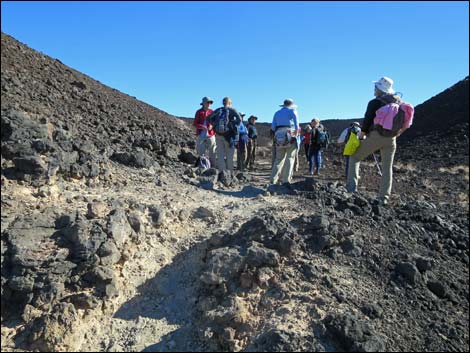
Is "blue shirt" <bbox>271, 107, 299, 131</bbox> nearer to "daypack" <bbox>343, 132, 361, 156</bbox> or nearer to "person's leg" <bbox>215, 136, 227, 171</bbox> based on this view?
"daypack" <bbox>343, 132, 361, 156</bbox>

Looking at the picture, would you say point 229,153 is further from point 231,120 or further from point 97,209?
point 97,209

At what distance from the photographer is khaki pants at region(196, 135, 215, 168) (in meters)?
9.39

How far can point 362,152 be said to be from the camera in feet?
22.3

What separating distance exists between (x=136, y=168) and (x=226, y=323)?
3.76m

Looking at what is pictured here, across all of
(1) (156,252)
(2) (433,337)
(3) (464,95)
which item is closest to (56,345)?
(1) (156,252)

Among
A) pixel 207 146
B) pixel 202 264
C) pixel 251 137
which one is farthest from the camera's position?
pixel 251 137

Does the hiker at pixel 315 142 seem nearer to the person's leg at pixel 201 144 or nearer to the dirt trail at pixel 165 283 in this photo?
the person's leg at pixel 201 144

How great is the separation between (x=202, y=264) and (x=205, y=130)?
4746 millimetres

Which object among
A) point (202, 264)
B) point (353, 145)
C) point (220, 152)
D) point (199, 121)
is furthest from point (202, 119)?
point (202, 264)

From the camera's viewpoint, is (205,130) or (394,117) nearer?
(394,117)

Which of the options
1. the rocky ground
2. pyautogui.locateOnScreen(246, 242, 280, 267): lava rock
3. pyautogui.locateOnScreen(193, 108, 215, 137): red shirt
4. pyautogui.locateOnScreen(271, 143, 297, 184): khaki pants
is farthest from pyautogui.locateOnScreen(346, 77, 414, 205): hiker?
pyautogui.locateOnScreen(193, 108, 215, 137): red shirt

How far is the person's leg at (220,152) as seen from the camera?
891cm

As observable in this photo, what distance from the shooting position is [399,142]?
23141 mm

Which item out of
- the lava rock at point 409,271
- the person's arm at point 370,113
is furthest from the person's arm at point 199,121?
the lava rock at point 409,271
